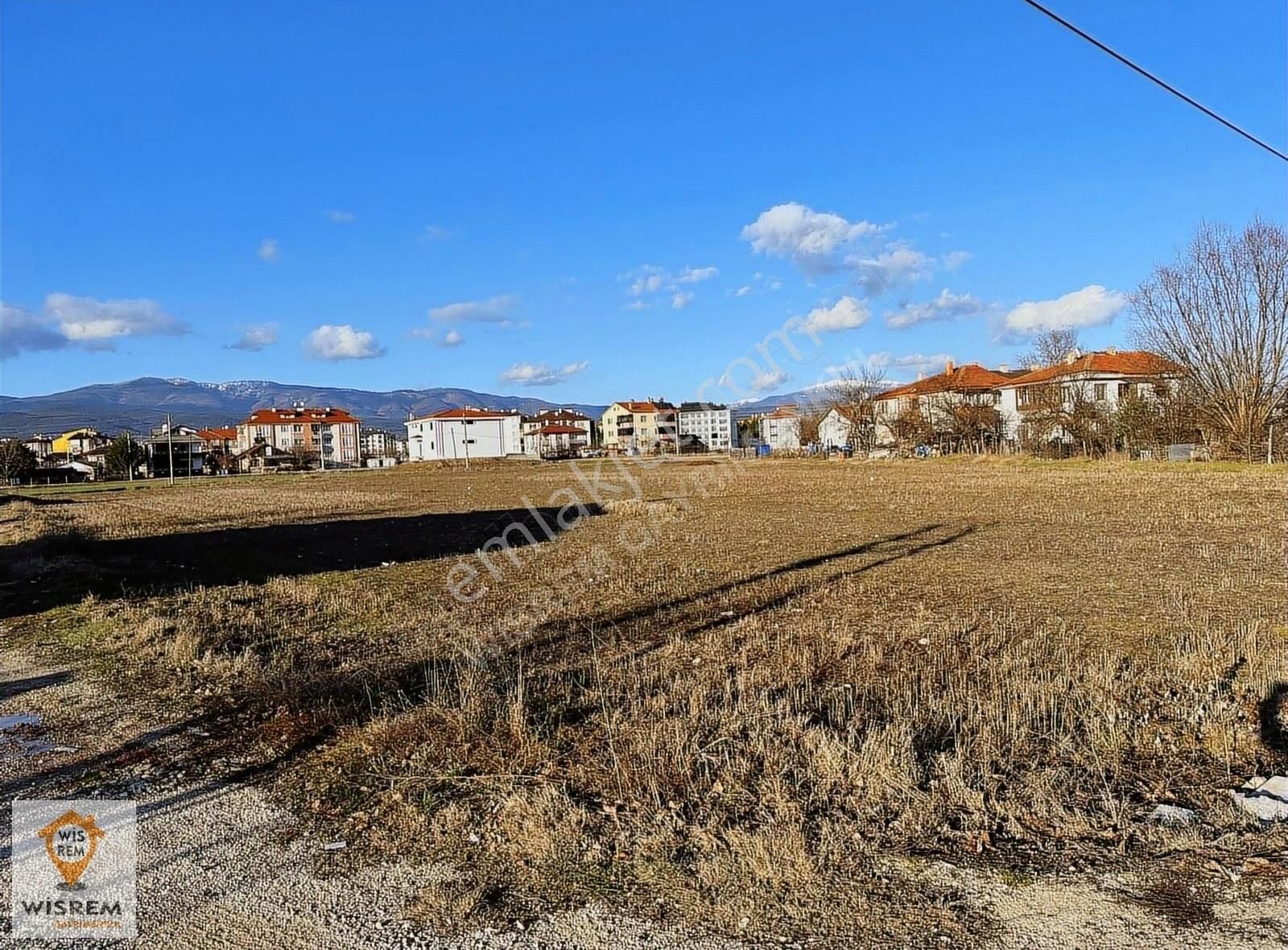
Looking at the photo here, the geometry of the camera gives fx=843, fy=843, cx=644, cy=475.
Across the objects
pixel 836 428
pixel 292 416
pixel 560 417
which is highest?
pixel 292 416

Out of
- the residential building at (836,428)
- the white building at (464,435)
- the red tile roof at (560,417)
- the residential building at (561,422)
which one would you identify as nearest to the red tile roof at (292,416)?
the white building at (464,435)

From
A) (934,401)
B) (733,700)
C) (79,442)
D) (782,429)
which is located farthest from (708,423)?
(733,700)

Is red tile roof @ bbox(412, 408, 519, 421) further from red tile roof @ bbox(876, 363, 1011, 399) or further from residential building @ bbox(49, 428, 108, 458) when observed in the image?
red tile roof @ bbox(876, 363, 1011, 399)

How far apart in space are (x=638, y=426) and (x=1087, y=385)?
272 ft

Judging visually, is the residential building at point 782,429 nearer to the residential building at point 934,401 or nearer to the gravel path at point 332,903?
the residential building at point 934,401

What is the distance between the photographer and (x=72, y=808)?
14.4 feet

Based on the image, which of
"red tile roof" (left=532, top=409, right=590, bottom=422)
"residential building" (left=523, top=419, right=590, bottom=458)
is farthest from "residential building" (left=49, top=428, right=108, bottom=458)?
"red tile roof" (left=532, top=409, right=590, bottom=422)

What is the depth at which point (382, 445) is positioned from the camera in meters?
145

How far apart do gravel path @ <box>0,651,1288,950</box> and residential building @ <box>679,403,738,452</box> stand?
407 feet

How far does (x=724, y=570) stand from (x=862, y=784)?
8.28 m

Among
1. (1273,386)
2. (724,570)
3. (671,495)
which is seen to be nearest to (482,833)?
(724,570)

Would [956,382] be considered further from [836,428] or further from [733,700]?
[733,700]

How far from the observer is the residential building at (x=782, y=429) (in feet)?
322

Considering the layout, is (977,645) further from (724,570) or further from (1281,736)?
(724,570)
